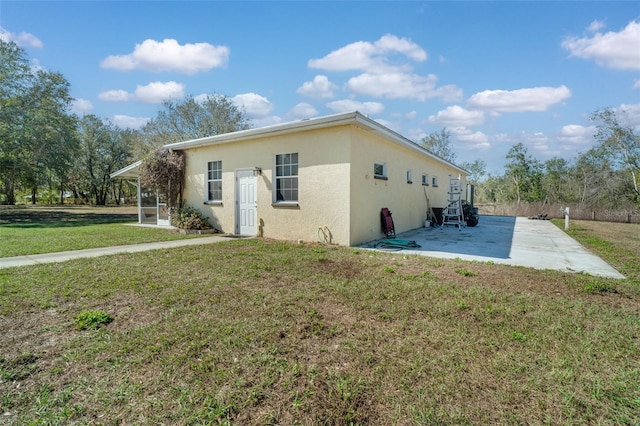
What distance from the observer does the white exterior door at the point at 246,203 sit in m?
9.59

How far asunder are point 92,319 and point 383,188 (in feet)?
25.9

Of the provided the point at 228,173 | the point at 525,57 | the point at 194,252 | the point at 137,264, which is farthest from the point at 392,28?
the point at 137,264

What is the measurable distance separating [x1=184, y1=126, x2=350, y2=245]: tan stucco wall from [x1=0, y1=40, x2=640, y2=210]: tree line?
120 inches

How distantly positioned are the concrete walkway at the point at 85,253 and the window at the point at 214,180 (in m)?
2.35

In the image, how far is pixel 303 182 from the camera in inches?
331

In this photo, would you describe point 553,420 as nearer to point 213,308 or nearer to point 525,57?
point 213,308

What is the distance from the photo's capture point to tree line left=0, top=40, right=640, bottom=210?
16719 millimetres

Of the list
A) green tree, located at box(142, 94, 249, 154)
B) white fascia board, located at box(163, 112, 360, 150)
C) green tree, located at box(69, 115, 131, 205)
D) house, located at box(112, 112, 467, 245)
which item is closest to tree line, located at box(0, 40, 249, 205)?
green tree, located at box(142, 94, 249, 154)

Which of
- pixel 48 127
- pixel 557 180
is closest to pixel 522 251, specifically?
pixel 48 127

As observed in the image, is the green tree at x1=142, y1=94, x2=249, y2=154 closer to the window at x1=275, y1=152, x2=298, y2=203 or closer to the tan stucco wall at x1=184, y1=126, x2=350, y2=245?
the tan stucco wall at x1=184, y1=126, x2=350, y2=245

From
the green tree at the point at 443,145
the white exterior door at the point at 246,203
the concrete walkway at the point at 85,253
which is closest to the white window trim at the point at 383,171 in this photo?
the white exterior door at the point at 246,203

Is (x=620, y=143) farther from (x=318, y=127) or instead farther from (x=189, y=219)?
(x=189, y=219)

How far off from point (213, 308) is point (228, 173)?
23.9 feet

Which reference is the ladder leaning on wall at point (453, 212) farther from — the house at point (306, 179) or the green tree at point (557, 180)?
the green tree at point (557, 180)
